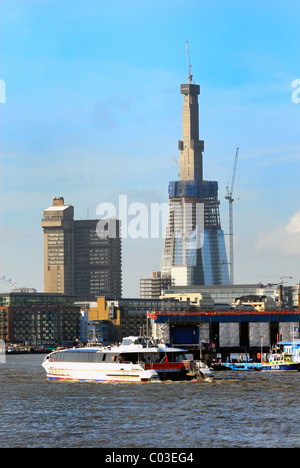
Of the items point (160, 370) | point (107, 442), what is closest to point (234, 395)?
point (160, 370)

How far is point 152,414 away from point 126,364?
41.8 meters

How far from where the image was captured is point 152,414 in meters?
95.3

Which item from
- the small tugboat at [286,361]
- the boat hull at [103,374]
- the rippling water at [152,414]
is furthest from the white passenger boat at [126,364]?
the small tugboat at [286,361]

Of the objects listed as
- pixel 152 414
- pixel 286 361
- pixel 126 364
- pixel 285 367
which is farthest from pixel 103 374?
pixel 286 361

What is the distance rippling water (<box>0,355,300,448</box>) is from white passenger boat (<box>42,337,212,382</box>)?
6.24 ft

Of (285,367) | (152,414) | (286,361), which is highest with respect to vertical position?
(286,361)

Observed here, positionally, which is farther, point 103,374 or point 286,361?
point 286,361

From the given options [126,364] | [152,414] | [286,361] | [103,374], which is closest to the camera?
[152,414]

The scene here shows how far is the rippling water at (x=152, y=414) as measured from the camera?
255 feet

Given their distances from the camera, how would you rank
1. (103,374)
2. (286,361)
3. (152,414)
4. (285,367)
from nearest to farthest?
1. (152,414)
2. (103,374)
3. (285,367)
4. (286,361)

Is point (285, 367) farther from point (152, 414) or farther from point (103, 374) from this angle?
point (152, 414)
